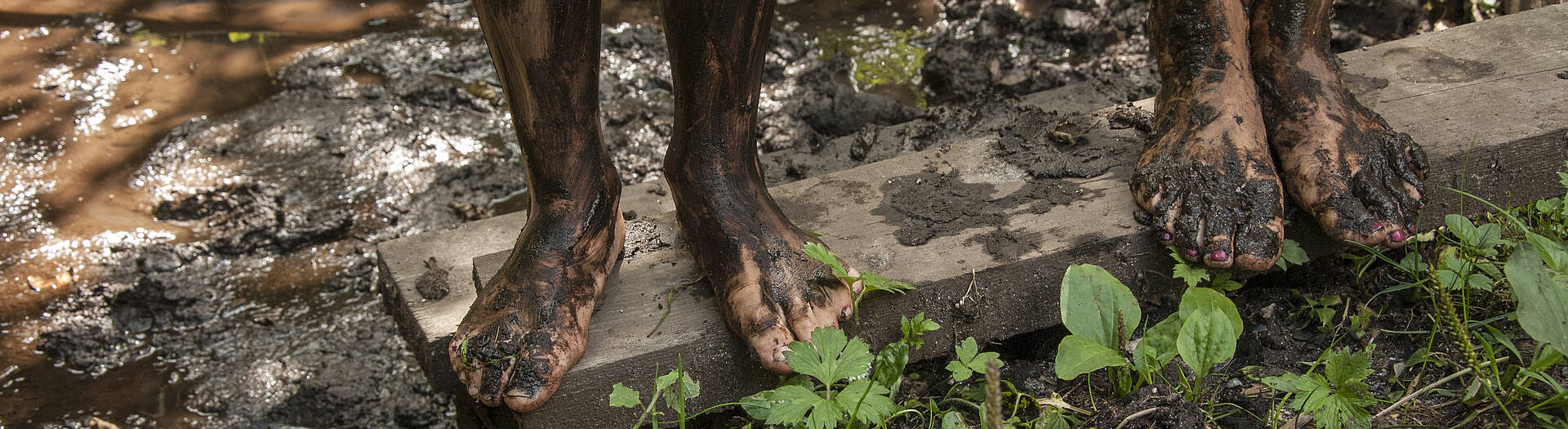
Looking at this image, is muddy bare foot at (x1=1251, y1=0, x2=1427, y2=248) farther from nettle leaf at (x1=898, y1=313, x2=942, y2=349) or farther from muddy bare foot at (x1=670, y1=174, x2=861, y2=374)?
muddy bare foot at (x1=670, y1=174, x2=861, y2=374)

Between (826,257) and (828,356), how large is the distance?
0.80 feet

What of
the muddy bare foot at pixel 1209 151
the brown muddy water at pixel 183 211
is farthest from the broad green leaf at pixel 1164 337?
the brown muddy water at pixel 183 211

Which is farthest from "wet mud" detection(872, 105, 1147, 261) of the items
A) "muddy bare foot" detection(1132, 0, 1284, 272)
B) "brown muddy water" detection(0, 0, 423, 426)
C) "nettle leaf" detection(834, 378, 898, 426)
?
"brown muddy water" detection(0, 0, 423, 426)

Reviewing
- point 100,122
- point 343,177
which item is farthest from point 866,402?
point 100,122

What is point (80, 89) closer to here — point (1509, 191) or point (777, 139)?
point (777, 139)

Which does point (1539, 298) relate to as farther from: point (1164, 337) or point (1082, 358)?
point (1082, 358)

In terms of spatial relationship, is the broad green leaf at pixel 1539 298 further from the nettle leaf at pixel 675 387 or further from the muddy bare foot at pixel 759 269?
the nettle leaf at pixel 675 387

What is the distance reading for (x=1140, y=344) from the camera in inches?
80.3

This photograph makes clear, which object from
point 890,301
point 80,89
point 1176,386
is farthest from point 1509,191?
point 80,89

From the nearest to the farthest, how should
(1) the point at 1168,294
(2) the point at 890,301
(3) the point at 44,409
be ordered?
1. (2) the point at 890,301
2. (1) the point at 1168,294
3. (3) the point at 44,409

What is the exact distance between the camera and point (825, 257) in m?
2.05

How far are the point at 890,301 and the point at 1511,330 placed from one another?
1288mm

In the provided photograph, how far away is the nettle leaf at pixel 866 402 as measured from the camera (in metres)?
1.82

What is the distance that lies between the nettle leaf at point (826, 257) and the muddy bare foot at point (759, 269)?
36 mm
